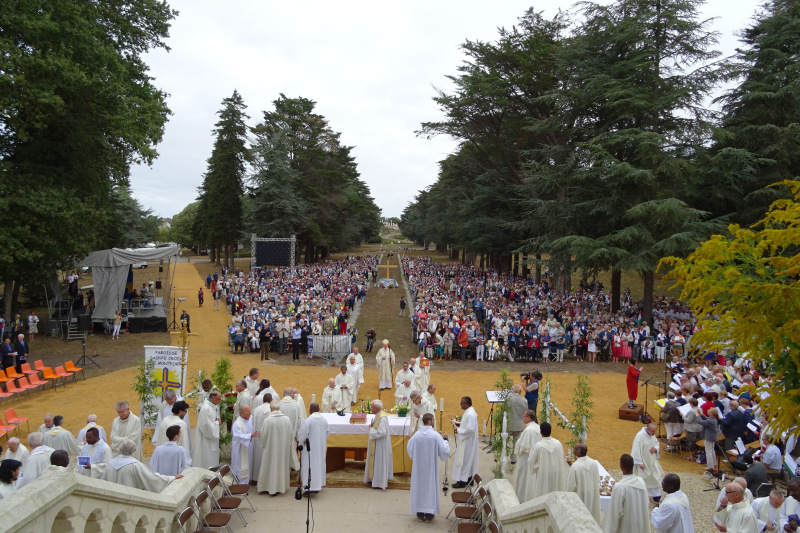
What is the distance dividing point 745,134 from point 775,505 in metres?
27.7

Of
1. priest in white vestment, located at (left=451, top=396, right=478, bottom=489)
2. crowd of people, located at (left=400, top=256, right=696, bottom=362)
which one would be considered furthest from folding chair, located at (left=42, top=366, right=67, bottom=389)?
priest in white vestment, located at (left=451, top=396, right=478, bottom=489)

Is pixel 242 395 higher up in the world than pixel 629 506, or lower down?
higher up

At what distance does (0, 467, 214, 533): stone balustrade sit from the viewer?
365 cm

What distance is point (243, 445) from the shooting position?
885 centimetres

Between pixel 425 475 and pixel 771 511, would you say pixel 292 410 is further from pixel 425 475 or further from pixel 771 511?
pixel 771 511

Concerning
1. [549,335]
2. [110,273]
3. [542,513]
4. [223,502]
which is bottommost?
[223,502]

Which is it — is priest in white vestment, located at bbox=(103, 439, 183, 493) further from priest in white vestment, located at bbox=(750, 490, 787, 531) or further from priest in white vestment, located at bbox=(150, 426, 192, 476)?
priest in white vestment, located at bbox=(750, 490, 787, 531)

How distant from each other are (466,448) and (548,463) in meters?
2.00

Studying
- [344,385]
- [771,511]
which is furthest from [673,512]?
[344,385]

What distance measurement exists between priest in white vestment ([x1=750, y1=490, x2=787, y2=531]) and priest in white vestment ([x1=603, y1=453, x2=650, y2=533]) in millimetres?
1287

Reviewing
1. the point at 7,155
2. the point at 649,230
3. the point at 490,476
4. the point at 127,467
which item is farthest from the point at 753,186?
the point at 7,155

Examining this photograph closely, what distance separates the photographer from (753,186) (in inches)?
1133

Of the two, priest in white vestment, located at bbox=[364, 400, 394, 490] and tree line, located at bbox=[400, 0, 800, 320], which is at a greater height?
tree line, located at bbox=[400, 0, 800, 320]

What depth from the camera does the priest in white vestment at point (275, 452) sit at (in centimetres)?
848
